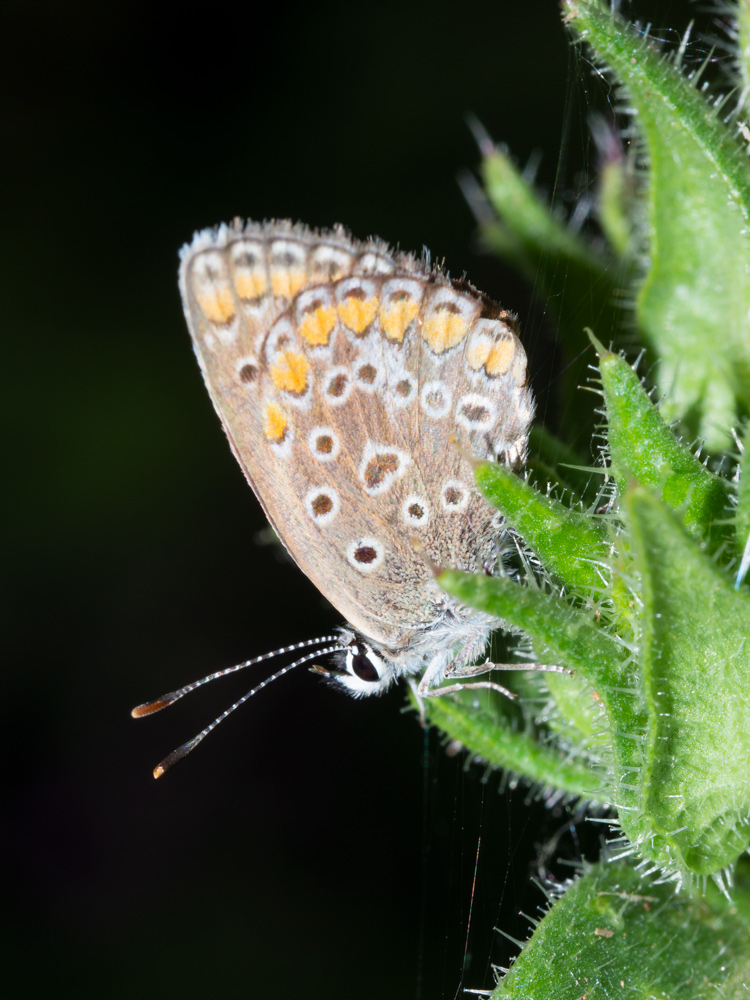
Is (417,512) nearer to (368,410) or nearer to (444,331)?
(368,410)

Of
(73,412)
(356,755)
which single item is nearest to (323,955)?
(356,755)

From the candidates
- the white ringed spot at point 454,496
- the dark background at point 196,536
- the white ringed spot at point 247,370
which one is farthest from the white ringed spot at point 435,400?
the dark background at point 196,536

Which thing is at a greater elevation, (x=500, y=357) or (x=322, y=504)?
(x=500, y=357)

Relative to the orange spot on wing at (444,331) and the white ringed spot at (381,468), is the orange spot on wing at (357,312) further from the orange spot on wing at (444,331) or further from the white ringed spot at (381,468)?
the white ringed spot at (381,468)

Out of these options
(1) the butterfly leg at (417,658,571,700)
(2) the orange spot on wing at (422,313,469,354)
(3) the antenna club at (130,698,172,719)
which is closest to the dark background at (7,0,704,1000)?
(2) the orange spot on wing at (422,313,469,354)

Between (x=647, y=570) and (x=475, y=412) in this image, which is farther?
(x=475, y=412)

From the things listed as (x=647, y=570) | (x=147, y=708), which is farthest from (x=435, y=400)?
(x=647, y=570)
